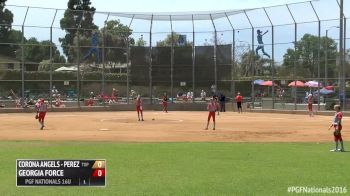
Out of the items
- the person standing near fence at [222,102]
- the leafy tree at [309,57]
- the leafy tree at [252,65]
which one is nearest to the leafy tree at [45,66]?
the person standing near fence at [222,102]

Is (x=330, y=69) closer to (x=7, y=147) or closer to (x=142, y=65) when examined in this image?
(x=142, y=65)

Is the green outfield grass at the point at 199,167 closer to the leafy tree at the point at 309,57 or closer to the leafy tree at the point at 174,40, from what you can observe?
the leafy tree at the point at 309,57

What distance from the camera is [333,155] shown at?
53.1 feet

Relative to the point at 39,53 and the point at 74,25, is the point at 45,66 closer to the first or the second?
the point at 39,53

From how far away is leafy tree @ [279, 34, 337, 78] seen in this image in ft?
151

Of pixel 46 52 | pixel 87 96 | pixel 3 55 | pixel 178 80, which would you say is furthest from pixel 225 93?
pixel 3 55

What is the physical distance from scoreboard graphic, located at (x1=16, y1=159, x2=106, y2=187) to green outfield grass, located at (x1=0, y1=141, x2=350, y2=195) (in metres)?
2.96

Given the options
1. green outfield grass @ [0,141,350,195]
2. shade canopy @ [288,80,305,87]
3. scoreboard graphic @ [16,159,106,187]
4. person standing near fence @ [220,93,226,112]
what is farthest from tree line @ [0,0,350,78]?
scoreboard graphic @ [16,159,106,187]

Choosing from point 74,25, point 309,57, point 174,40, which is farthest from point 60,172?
point 74,25

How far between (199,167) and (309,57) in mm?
36952

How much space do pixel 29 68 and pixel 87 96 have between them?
18.9 feet

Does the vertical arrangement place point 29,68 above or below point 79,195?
above

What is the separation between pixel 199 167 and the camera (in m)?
13.2

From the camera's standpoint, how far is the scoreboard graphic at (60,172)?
6.39m
